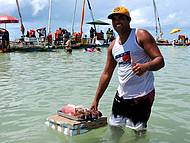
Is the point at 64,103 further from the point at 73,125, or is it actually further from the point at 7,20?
the point at 7,20

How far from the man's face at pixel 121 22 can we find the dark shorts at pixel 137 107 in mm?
892

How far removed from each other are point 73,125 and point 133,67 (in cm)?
155

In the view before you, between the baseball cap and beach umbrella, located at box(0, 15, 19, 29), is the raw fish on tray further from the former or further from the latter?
beach umbrella, located at box(0, 15, 19, 29)

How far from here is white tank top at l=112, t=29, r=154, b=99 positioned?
4.69 meters

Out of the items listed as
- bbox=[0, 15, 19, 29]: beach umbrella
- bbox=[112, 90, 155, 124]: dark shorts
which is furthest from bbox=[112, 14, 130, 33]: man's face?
bbox=[0, 15, 19, 29]: beach umbrella

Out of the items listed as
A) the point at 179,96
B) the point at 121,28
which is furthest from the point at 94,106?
the point at 179,96

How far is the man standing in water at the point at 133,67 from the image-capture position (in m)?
4.56

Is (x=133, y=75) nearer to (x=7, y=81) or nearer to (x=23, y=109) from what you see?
(x=23, y=109)

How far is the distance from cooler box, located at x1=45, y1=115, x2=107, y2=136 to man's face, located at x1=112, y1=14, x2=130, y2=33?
162cm

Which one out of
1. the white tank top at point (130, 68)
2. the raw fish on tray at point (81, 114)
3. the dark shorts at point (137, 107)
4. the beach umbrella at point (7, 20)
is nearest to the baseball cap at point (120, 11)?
the white tank top at point (130, 68)

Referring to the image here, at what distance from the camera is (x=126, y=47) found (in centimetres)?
473

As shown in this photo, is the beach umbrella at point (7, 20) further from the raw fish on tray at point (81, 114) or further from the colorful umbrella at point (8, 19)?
the raw fish on tray at point (81, 114)

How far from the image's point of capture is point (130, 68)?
15.8ft

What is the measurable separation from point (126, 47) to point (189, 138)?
6.67 ft
